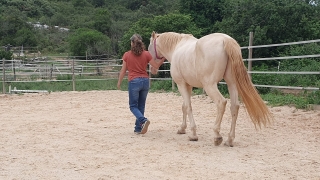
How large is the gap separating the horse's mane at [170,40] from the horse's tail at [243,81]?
110 cm

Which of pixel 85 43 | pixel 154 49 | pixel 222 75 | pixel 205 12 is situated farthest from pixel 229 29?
pixel 85 43

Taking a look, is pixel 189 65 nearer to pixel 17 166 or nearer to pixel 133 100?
pixel 133 100

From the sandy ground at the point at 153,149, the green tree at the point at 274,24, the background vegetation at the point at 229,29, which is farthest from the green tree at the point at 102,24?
the sandy ground at the point at 153,149

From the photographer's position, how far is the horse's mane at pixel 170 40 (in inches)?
201

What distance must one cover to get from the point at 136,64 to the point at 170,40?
63 centimetres

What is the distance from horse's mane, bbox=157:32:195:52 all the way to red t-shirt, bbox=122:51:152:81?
347mm

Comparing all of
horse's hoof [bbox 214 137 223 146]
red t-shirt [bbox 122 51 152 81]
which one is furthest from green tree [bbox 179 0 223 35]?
horse's hoof [bbox 214 137 223 146]

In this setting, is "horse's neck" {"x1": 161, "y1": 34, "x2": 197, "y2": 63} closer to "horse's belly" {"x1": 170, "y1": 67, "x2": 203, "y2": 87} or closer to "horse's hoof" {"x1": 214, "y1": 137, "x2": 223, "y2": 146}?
"horse's belly" {"x1": 170, "y1": 67, "x2": 203, "y2": 87}

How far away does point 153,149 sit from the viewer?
13.3 feet

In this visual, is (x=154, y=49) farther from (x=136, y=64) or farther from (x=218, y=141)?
(x=218, y=141)

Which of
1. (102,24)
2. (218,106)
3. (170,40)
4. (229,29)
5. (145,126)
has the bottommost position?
(145,126)

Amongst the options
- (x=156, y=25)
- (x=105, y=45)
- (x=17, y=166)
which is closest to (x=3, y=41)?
(x=105, y=45)

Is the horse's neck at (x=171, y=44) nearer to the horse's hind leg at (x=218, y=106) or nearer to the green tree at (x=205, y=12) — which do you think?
the horse's hind leg at (x=218, y=106)

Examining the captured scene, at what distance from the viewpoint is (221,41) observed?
4.15m
